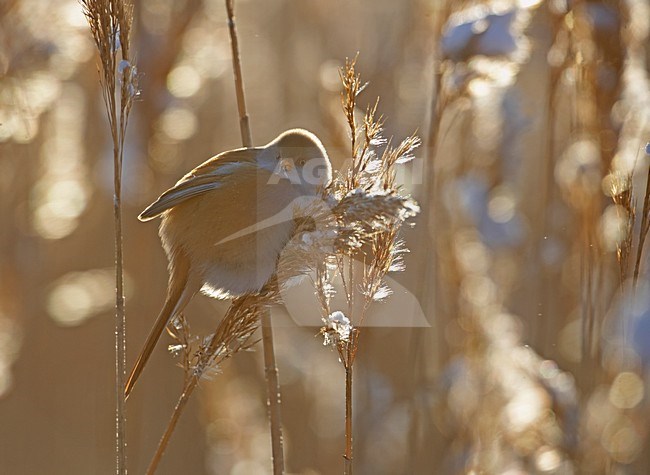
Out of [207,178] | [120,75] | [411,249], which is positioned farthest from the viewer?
[411,249]

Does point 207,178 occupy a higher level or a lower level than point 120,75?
lower

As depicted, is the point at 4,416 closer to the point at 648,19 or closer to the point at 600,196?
the point at 600,196

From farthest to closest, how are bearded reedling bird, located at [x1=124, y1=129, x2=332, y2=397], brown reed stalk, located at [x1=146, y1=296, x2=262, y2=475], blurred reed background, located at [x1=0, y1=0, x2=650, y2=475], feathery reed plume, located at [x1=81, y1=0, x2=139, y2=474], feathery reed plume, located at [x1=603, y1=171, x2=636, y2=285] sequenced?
1. blurred reed background, located at [x1=0, y1=0, x2=650, y2=475]
2. bearded reedling bird, located at [x1=124, y1=129, x2=332, y2=397]
3. feathery reed plume, located at [x1=603, y1=171, x2=636, y2=285]
4. brown reed stalk, located at [x1=146, y1=296, x2=262, y2=475]
5. feathery reed plume, located at [x1=81, y1=0, x2=139, y2=474]

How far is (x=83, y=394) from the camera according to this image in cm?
258

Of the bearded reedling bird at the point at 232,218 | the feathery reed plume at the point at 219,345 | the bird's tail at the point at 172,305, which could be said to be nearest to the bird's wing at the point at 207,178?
the bearded reedling bird at the point at 232,218

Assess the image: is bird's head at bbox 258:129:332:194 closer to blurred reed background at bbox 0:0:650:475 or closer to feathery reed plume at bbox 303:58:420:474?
feathery reed plume at bbox 303:58:420:474

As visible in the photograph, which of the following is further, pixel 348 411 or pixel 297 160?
pixel 297 160

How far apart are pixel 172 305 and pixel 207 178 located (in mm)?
277

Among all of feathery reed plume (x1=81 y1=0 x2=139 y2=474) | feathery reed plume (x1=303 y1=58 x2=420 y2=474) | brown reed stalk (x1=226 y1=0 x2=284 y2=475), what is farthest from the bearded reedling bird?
feathery reed plume (x1=81 y1=0 x2=139 y2=474)

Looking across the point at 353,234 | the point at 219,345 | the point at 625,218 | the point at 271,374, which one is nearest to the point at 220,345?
the point at 219,345

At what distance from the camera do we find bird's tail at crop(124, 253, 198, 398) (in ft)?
4.34

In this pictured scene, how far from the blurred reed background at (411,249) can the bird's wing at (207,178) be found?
1.96 ft

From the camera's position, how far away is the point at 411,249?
2256mm

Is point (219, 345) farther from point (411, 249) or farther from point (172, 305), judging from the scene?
point (411, 249)
